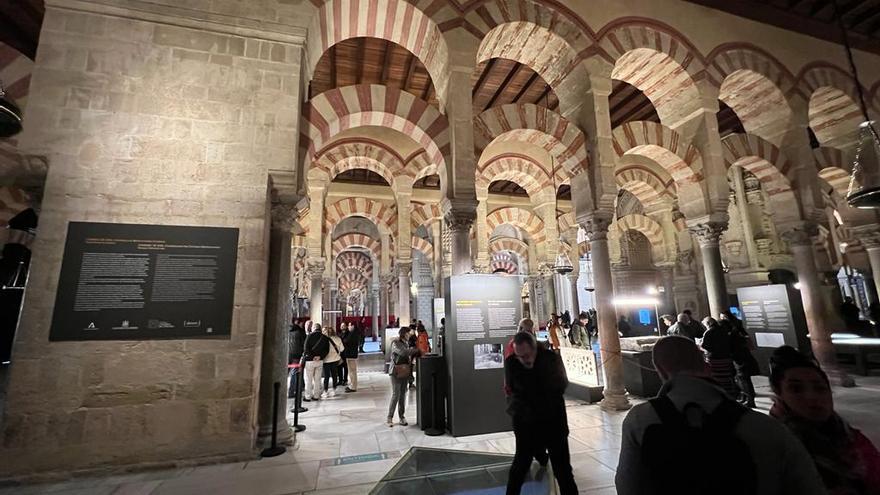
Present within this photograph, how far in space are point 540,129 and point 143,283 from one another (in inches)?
189

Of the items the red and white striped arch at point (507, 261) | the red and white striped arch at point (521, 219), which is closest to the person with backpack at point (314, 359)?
the red and white striped arch at point (521, 219)

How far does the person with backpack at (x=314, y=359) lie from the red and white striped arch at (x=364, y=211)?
4353 millimetres

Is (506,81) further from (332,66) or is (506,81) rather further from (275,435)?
(275,435)

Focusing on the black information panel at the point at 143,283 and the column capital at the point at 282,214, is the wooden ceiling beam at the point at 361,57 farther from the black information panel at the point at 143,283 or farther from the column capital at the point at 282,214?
the black information panel at the point at 143,283

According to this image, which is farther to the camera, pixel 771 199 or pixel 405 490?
pixel 771 199

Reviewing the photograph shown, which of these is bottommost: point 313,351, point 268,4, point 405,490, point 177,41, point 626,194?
point 405,490

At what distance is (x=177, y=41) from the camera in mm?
3355

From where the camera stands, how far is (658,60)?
213 inches

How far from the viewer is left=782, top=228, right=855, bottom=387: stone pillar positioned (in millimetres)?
5340

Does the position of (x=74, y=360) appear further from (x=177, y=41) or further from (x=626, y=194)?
(x=626, y=194)

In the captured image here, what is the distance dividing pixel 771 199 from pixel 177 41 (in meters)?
8.73

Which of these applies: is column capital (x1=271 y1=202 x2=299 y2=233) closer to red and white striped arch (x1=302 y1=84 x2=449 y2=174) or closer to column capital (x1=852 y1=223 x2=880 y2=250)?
red and white striped arch (x1=302 y1=84 x2=449 y2=174)

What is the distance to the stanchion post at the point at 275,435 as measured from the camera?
122 inches

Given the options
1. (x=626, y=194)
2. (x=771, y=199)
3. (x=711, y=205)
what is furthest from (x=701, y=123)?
(x=626, y=194)
